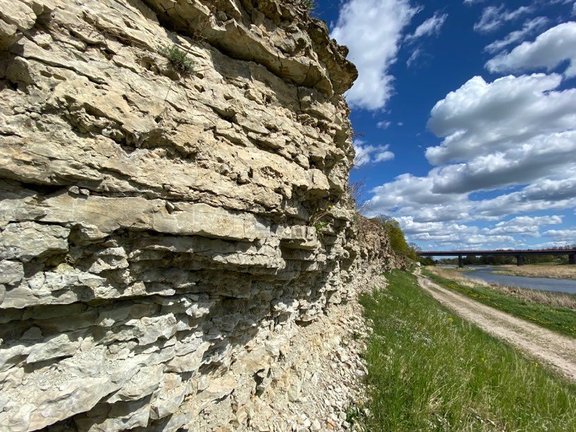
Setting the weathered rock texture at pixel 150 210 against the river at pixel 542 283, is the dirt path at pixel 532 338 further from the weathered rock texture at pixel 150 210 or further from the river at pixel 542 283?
the river at pixel 542 283

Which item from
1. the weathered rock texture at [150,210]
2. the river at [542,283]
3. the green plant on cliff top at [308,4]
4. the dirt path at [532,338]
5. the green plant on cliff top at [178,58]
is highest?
the green plant on cliff top at [308,4]

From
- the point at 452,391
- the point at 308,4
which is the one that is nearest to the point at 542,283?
the point at 452,391

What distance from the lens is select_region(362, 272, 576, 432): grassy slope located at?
6600mm

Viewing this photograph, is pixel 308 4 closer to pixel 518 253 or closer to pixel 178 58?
pixel 178 58

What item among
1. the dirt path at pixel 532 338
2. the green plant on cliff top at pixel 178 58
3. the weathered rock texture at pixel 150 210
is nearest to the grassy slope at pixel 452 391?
the weathered rock texture at pixel 150 210

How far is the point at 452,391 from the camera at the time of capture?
24.1 ft

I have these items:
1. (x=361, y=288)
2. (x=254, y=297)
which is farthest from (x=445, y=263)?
(x=254, y=297)

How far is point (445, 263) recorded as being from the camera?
157625mm

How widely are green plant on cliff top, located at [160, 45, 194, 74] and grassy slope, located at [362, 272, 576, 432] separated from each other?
7.21 meters

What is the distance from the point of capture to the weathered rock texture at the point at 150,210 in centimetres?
294

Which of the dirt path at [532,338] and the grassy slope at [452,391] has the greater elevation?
the grassy slope at [452,391]

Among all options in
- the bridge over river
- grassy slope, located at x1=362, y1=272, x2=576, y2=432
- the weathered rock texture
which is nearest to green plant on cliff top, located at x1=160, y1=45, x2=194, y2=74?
the weathered rock texture

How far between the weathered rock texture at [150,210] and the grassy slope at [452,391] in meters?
1.61

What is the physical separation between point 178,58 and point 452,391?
8.69m
